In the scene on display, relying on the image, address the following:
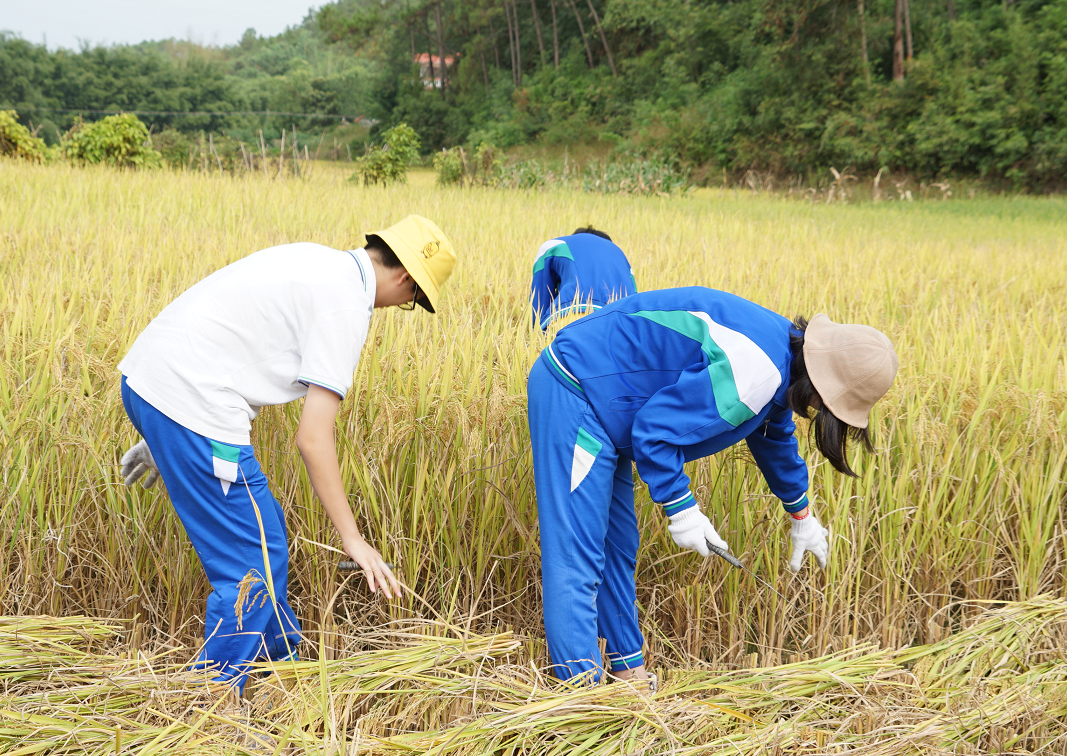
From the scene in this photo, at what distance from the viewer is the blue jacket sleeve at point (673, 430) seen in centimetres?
147

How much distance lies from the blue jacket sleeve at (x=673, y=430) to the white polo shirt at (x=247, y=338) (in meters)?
0.62

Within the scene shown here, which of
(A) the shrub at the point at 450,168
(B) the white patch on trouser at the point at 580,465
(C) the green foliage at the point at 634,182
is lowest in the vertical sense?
(B) the white patch on trouser at the point at 580,465

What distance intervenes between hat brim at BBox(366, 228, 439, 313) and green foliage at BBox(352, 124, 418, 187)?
9.47 meters

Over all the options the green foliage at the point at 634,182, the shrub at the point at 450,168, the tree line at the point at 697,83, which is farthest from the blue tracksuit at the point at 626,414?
the tree line at the point at 697,83

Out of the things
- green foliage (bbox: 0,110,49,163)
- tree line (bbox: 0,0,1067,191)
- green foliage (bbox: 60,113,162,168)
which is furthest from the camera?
tree line (bbox: 0,0,1067,191)

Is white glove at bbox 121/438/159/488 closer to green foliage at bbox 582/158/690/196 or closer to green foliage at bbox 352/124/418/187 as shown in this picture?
green foliage at bbox 352/124/418/187

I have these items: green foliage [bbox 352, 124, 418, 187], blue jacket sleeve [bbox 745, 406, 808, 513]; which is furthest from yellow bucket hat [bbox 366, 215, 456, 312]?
green foliage [bbox 352, 124, 418, 187]

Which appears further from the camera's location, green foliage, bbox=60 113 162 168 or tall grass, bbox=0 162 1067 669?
green foliage, bbox=60 113 162 168

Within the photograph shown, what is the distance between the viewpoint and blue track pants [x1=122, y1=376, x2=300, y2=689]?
1.50m

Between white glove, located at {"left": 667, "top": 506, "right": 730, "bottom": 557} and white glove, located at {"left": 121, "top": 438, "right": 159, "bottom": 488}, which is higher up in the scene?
white glove, located at {"left": 121, "top": 438, "right": 159, "bottom": 488}

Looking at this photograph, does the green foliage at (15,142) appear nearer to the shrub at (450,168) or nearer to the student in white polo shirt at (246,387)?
the shrub at (450,168)

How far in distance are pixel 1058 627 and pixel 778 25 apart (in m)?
19.0

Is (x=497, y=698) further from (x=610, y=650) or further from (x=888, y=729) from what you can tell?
(x=888, y=729)

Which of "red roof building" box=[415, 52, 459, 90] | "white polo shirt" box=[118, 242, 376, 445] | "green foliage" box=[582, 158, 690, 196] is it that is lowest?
"white polo shirt" box=[118, 242, 376, 445]
